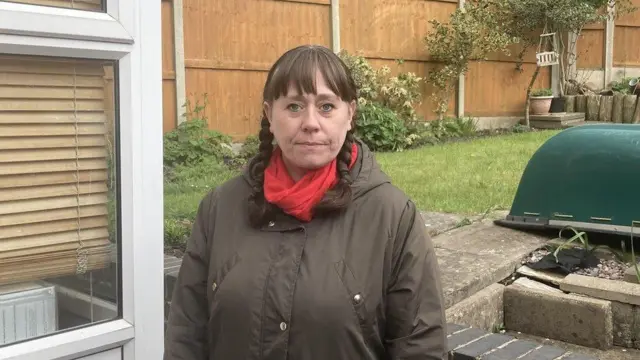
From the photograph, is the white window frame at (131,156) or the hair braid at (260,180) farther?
the white window frame at (131,156)

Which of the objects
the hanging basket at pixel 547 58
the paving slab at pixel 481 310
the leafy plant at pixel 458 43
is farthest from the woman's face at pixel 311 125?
the hanging basket at pixel 547 58

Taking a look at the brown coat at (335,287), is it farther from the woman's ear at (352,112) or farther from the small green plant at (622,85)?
the small green plant at (622,85)

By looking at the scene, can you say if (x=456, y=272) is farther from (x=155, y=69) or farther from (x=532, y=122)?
(x=532, y=122)

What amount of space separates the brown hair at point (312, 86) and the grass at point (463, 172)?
4.07m

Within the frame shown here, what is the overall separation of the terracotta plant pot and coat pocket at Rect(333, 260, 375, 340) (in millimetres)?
13555

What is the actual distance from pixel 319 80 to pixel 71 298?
107cm

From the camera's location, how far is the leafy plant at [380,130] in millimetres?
10672

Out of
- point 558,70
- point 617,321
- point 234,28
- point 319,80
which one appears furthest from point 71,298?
point 558,70

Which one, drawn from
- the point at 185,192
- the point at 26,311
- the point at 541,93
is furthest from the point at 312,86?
the point at 541,93

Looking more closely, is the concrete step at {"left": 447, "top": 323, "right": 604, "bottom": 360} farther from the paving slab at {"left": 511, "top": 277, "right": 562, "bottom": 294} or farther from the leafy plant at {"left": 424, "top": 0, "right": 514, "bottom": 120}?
the leafy plant at {"left": 424, "top": 0, "right": 514, "bottom": 120}

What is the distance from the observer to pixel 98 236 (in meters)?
2.11

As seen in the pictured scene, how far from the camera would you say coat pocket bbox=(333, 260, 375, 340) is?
1.56 m

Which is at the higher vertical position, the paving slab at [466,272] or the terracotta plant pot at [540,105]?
the terracotta plant pot at [540,105]

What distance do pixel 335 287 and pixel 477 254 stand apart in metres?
2.83
